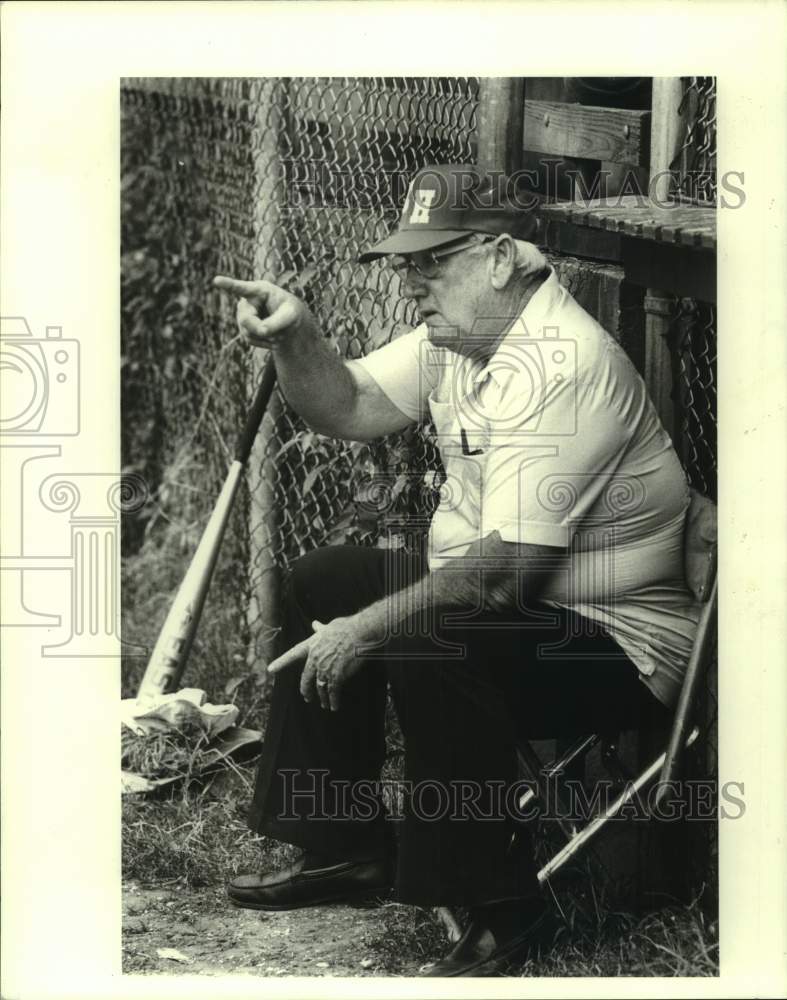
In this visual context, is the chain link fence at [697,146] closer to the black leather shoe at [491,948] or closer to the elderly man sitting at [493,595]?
the elderly man sitting at [493,595]

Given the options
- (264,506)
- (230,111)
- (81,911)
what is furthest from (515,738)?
(230,111)

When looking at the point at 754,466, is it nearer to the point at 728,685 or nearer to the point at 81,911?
the point at 728,685

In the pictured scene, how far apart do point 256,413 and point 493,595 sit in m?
1.18

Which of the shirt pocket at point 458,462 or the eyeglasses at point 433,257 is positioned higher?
the eyeglasses at point 433,257

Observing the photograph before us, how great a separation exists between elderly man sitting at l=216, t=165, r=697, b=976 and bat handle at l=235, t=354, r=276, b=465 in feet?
2.30

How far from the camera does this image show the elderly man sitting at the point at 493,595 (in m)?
3.23

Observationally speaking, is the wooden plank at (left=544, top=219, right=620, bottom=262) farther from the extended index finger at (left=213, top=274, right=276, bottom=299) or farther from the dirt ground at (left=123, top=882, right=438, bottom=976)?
the dirt ground at (left=123, top=882, right=438, bottom=976)

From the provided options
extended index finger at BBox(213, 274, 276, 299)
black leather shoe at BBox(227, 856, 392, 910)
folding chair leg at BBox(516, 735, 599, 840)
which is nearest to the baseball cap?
extended index finger at BBox(213, 274, 276, 299)

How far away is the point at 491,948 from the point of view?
Answer: 3279mm

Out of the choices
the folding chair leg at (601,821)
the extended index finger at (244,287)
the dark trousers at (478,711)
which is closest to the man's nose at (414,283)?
the extended index finger at (244,287)

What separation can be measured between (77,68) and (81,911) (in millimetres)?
1828

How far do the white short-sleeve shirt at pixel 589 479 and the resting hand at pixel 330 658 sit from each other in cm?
26

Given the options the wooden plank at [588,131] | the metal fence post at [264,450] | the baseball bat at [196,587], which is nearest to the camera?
the wooden plank at [588,131]

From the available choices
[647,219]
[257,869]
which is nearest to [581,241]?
[647,219]
